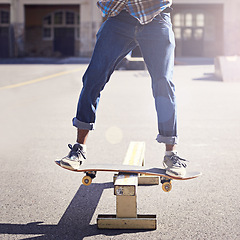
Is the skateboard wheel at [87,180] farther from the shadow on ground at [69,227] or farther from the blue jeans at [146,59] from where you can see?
the blue jeans at [146,59]

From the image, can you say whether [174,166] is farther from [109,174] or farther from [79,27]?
[79,27]

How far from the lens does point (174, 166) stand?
10.1 feet

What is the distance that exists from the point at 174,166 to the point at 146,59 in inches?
28.8

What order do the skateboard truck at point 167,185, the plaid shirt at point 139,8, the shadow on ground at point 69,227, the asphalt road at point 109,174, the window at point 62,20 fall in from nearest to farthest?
the shadow on ground at point 69,227 → the asphalt road at point 109,174 → the skateboard truck at point 167,185 → the plaid shirt at point 139,8 → the window at point 62,20

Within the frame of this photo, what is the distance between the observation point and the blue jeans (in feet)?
10.3

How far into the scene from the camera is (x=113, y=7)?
319 cm

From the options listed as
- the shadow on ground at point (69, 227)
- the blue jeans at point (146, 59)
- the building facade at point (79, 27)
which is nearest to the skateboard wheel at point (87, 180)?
the shadow on ground at point (69, 227)

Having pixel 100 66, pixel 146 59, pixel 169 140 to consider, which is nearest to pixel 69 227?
pixel 169 140

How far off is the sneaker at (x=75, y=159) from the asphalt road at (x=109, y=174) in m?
0.28

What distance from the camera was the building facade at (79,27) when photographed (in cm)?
Result: 3147

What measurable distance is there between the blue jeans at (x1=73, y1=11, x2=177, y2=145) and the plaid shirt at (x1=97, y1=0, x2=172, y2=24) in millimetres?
43

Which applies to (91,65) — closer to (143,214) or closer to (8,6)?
(143,214)

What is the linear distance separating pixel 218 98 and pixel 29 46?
2690 centimetres

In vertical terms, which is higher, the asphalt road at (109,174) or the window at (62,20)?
the window at (62,20)
